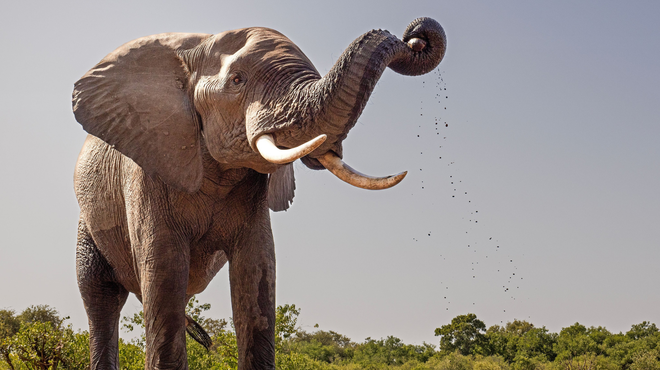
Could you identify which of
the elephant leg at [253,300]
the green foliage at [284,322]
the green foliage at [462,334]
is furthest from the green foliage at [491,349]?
the elephant leg at [253,300]

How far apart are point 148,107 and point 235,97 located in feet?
2.19

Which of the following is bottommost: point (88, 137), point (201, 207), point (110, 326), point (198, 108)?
point (110, 326)

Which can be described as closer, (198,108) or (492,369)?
(198,108)

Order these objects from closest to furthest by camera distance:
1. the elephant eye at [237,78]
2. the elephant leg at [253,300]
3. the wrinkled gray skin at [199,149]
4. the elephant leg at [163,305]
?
the wrinkled gray skin at [199,149], the elephant eye at [237,78], the elephant leg at [163,305], the elephant leg at [253,300]

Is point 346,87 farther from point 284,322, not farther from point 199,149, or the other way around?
point 284,322

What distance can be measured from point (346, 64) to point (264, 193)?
5.10 feet

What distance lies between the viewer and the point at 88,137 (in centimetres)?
561

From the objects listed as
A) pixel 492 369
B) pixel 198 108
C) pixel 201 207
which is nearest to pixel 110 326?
pixel 201 207

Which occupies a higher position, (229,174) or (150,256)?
(229,174)

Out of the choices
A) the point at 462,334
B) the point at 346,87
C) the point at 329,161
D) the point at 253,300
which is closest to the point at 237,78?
the point at 329,161

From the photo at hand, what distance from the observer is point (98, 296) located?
5.57 meters

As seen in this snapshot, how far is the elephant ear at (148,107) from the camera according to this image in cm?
434

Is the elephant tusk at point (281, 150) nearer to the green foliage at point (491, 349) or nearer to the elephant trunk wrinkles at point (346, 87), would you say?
the elephant trunk wrinkles at point (346, 87)

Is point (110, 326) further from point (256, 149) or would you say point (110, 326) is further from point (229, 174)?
point (256, 149)
